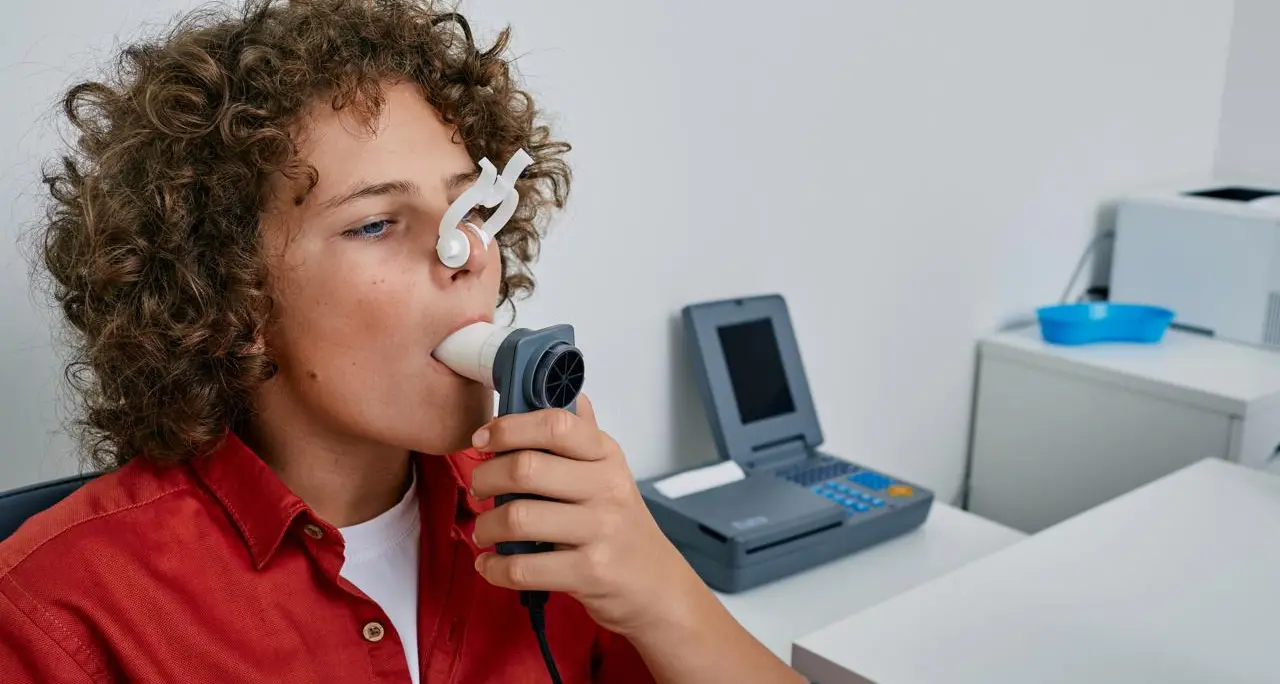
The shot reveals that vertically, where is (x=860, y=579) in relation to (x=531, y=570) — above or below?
below

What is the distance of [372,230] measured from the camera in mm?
952

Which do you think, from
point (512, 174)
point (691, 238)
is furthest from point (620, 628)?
point (691, 238)

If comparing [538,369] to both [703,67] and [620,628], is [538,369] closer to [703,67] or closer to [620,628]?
[620,628]

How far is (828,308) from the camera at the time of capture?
6.52 ft

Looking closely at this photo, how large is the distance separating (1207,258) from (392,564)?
1.86 m

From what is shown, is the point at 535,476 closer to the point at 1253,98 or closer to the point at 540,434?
the point at 540,434

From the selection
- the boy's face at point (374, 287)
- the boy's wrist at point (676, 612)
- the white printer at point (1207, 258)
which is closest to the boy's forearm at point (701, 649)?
the boy's wrist at point (676, 612)

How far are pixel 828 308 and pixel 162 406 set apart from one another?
1.24 metres

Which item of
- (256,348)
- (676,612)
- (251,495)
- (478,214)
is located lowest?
(676,612)

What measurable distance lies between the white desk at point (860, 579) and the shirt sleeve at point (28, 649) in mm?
821

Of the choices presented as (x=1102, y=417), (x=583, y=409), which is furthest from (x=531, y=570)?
(x=1102, y=417)

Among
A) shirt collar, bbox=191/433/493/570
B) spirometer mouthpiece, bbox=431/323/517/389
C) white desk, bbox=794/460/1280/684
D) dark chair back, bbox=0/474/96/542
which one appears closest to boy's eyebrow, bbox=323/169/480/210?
spirometer mouthpiece, bbox=431/323/517/389

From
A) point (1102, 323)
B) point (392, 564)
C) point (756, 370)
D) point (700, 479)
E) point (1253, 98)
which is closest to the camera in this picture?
point (392, 564)

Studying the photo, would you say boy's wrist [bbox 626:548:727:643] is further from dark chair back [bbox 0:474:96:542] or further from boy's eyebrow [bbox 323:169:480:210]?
dark chair back [bbox 0:474:96:542]
